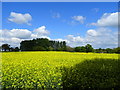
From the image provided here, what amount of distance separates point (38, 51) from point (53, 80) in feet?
20.9

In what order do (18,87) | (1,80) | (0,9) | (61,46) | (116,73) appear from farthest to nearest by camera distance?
(61,46)
(116,73)
(0,9)
(1,80)
(18,87)

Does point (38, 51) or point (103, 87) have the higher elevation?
point (38, 51)

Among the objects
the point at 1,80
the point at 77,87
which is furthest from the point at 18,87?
the point at 77,87

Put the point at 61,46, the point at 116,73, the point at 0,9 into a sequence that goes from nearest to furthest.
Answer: the point at 0,9 → the point at 116,73 → the point at 61,46

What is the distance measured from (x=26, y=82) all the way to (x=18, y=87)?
0.23 meters

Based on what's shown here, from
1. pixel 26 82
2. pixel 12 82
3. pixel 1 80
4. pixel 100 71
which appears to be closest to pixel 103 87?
pixel 100 71

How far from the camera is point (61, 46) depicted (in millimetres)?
9617

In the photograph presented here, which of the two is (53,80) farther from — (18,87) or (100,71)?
(100,71)

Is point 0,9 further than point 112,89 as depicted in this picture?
Yes

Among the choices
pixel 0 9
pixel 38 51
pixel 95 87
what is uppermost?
pixel 0 9

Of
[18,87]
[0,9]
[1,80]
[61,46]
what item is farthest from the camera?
[61,46]

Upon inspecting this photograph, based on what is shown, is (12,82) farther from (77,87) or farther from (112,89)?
(112,89)

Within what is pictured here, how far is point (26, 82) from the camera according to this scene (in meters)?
3.50

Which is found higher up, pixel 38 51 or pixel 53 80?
pixel 38 51
